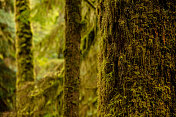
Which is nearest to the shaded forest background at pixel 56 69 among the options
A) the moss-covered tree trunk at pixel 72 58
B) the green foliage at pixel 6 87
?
the moss-covered tree trunk at pixel 72 58

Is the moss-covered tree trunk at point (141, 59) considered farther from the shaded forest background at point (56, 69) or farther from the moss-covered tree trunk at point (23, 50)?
the moss-covered tree trunk at point (23, 50)

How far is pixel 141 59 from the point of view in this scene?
1.00 m

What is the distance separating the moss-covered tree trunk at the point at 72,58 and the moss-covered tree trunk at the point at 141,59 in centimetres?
187

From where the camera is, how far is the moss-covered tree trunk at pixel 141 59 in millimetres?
963

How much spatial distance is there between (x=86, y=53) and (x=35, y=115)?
5.61 ft

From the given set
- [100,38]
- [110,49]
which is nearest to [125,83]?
[110,49]

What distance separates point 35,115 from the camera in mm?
3654

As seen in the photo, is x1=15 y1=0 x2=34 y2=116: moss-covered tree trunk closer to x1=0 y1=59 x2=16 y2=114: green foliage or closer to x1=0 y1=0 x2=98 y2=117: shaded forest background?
x1=0 y1=0 x2=98 y2=117: shaded forest background

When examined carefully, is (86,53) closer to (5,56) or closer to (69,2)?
(69,2)

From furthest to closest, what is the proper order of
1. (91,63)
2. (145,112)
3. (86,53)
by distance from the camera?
(91,63)
(86,53)
(145,112)

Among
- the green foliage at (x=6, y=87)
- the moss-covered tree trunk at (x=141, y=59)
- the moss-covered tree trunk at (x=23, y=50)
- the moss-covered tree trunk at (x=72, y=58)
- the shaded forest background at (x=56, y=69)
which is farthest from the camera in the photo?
the green foliage at (x=6, y=87)

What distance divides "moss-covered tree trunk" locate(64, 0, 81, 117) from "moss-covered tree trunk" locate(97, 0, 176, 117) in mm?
1871

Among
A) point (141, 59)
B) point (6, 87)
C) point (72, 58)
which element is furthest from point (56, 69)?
point (6, 87)

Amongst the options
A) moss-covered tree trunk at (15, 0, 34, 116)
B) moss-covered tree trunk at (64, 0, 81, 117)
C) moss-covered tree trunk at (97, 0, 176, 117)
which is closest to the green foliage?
moss-covered tree trunk at (15, 0, 34, 116)
